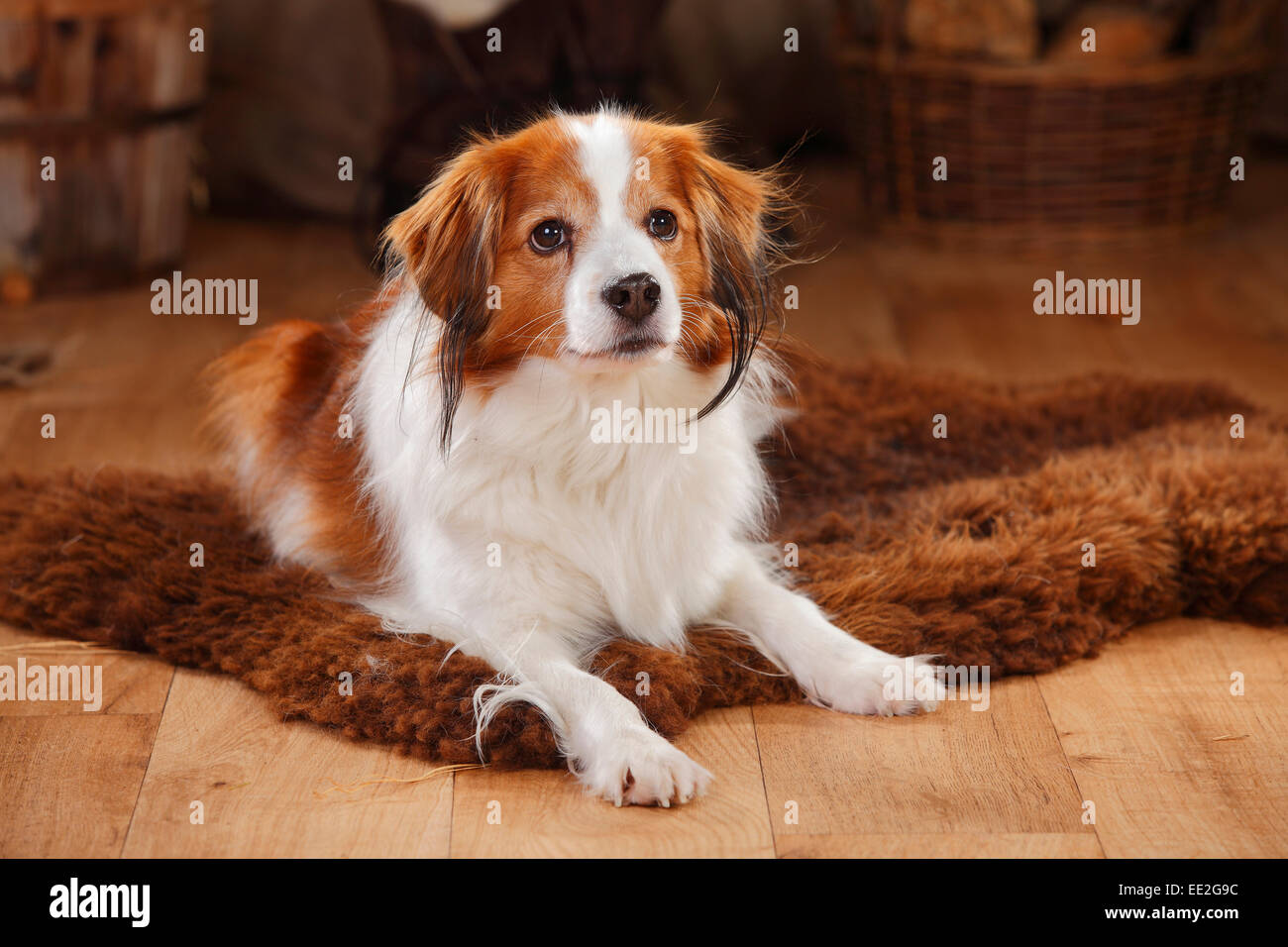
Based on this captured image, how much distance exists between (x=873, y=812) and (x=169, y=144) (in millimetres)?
3260

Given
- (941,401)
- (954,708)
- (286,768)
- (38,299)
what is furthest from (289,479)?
(38,299)

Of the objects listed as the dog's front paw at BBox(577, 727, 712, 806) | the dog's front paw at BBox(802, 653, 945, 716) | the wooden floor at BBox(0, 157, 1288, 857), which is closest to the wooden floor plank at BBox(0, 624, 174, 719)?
the wooden floor at BBox(0, 157, 1288, 857)

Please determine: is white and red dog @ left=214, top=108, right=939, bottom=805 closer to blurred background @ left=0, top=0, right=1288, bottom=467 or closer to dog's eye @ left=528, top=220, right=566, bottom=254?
dog's eye @ left=528, top=220, right=566, bottom=254

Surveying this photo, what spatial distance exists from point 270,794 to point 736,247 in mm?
1045

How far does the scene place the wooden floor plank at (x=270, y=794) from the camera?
75.6 inches

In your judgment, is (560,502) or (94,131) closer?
(560,502)

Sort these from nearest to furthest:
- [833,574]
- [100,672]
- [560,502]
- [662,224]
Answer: [662,224] → [560,502] → [100,672] → [833,574]

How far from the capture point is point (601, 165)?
2.12 m

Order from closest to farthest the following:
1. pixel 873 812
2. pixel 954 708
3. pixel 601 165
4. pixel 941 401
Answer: pixel 873 812, pixel 601 165, pixel 954 708, pixel 941 401

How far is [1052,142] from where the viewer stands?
458cm

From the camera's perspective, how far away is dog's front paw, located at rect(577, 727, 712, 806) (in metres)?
1.98

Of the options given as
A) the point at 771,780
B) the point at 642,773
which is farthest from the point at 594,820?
the point at 771,780

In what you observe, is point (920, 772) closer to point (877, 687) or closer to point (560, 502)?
point (877, 687)

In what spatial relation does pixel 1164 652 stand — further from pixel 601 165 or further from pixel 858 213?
pixel 858 213
